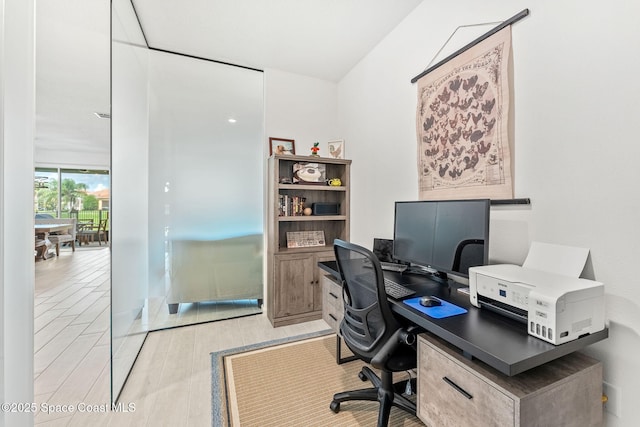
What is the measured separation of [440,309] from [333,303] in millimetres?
910

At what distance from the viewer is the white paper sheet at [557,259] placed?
1185 millimetres

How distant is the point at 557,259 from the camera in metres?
1.25

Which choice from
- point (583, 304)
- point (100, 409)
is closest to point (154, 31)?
point (100, 409)

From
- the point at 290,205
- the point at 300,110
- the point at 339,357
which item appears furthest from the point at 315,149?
the point at 339,357

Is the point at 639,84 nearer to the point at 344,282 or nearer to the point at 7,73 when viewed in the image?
the point at 344,282

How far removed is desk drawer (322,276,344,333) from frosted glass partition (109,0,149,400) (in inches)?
56.7

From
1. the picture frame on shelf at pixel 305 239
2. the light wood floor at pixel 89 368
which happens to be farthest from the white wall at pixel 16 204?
the picture frame on shelf at pixel 305 239

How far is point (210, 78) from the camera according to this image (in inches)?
117

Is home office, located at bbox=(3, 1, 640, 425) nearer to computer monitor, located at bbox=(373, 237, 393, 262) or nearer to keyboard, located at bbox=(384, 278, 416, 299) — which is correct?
keyboard, located at bbox=(384, 278, 416, 299)

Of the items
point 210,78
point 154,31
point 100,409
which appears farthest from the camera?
point 210,78

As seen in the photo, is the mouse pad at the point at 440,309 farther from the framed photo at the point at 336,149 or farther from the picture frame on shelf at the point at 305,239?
the framed photo at the point at 336,149

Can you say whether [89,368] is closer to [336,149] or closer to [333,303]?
[333,303]

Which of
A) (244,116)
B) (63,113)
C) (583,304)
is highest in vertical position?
(244,116)

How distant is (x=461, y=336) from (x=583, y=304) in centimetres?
48
